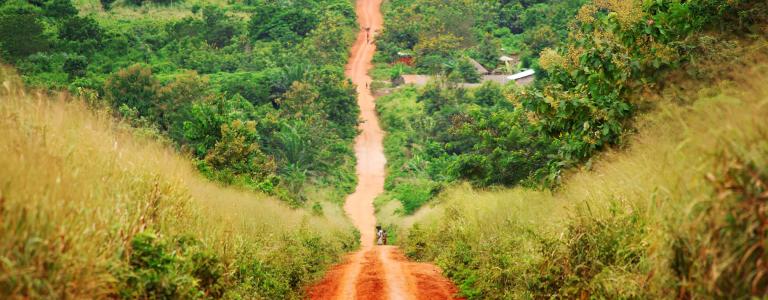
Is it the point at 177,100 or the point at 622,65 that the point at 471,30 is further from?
the point at 622,65

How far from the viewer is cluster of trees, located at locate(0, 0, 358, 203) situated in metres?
28.2

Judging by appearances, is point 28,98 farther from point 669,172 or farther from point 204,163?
point 204,163

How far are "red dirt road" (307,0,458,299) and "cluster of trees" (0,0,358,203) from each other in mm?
1327

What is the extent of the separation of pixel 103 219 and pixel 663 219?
14.3 feet

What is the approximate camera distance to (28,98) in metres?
7.63

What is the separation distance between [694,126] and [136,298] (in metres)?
4.66

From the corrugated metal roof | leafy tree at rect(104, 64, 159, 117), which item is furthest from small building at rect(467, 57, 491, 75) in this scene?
leafy tree at rect(104, 64, 159, 117)

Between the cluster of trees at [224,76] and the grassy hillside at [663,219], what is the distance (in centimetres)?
1314

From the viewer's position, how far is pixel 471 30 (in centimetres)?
7394

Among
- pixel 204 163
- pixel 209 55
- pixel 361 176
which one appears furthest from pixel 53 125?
pixel 209 55

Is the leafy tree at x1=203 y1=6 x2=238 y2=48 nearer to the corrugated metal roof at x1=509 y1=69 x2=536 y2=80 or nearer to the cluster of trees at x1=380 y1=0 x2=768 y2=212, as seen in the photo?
the corrugated metal roof at x1=509 y1=69 x2=536 y2=80

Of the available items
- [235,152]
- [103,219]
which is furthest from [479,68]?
[103,219]

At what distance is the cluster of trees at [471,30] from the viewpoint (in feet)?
214

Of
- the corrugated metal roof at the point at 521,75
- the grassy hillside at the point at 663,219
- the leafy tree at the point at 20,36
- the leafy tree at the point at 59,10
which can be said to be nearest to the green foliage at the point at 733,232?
the grassy hillside at the point at 663,219
